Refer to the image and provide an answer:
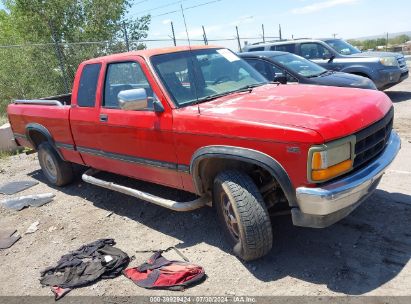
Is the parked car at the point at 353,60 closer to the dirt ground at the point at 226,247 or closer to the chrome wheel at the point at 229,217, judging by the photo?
the dirt ground at the point at 226,247

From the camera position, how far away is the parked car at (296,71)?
812 centimetres

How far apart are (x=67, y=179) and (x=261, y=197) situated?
13.3ft

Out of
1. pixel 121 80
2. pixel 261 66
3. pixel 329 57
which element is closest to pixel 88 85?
pixel 121 80

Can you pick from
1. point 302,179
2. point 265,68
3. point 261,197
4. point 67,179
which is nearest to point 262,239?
point 261,197

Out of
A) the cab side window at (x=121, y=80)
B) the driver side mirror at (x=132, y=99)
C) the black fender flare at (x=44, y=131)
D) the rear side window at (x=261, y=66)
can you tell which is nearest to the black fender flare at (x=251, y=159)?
the driver side mirror at (x=132, y=99)

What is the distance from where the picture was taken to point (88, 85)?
16.9 ft

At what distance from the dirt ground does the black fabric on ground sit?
89 mm

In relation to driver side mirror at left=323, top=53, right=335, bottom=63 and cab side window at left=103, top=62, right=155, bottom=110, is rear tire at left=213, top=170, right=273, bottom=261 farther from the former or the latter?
driver side mirror at left=323, top=53, right=335, bottom=63

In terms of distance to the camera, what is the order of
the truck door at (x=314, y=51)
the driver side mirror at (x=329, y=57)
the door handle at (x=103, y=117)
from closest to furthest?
1. the door handle at (x=103, y=117)
2. the driver side mirror at (x=329, y=57)
3. the truck door at (x=314, y=51)

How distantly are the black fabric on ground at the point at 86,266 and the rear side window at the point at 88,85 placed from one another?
1.84 metres

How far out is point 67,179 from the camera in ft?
21.3

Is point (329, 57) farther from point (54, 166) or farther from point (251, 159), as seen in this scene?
point (251, 159)

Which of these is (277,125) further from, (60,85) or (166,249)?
(60,85)

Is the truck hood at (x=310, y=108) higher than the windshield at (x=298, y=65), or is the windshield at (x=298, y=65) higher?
the truck hood at (x=310, y=108)
